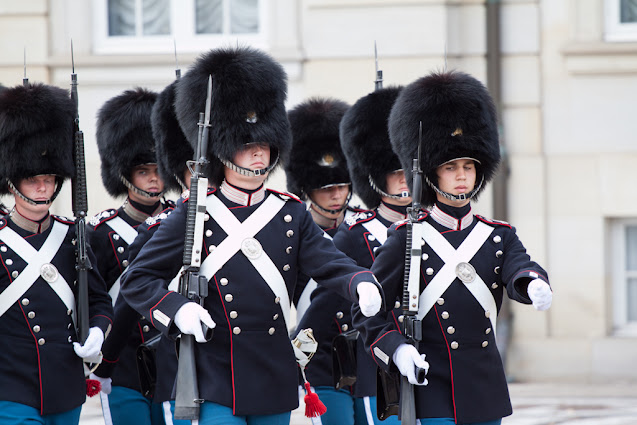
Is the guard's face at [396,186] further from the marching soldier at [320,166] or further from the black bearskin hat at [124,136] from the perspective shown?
the black bearskin hat at [124,136]

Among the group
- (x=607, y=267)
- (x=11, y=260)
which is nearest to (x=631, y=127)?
(x=607, y=267)

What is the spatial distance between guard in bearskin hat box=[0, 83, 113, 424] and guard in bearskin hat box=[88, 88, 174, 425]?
0.52m

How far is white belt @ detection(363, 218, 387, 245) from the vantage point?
16.8 feet

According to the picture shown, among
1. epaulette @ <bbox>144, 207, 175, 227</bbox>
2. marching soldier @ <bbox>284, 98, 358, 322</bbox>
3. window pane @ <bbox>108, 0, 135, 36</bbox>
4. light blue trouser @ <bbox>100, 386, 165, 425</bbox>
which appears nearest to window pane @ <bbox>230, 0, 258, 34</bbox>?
window pane @ <bbox>108, 0, 135, 36</bbox>

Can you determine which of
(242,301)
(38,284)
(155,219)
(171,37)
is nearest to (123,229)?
(155,219)

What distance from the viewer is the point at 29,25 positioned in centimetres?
864

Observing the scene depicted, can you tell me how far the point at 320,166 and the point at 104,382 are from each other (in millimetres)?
1656

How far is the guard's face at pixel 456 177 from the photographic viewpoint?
165 inches

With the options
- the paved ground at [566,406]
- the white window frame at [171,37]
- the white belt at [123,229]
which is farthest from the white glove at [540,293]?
the white window frame at [171,37]

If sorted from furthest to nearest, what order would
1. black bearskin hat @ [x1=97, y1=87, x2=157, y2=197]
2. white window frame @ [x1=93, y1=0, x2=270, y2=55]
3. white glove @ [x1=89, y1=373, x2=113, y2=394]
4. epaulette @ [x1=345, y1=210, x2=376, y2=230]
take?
white window frame @ [x1=93, y1=0, x2=270, y2=55]
black bearskin hat @ [x1=97, y1=87, x2=157, y2=197]
epaulette @ [x1=345, y1=210, x2=376, y2=230]
white glove @ [x1=89, y1=373, x2=113, y2=394]

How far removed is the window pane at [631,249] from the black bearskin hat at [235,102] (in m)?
4.86

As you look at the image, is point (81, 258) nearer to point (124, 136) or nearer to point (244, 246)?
point (244, 246)

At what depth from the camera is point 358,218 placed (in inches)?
207

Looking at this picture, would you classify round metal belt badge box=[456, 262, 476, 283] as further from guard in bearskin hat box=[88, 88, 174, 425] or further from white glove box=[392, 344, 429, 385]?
guard in bearskin hat box=[88, 88, 174, 425]
